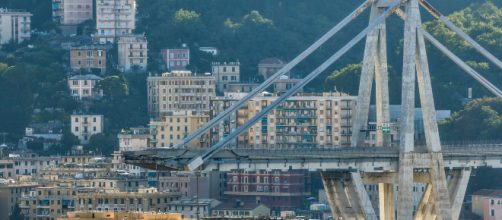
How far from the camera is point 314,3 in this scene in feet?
614

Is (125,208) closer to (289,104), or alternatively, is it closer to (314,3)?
(289,104)

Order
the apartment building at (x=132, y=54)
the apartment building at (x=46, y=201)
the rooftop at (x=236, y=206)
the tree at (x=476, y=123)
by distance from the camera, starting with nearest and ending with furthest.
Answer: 1. the rooftop at (x=236, y=206)
2. the apartment building at (x=46, y=201)
3. the tree at (x=476, y=123)
4. the apartment building at (x=132, y=54)

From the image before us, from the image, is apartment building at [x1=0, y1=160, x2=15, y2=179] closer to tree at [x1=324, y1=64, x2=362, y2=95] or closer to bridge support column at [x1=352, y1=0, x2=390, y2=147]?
tree at [x1=324, y1=64, x2=362, y2=95]

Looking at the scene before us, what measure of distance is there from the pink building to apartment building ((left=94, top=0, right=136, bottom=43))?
39.3 m

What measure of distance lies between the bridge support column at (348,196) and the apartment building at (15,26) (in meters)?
70.9

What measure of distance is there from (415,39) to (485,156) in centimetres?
473

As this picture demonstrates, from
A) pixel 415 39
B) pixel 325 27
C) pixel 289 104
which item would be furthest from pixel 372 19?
pixel 325 27

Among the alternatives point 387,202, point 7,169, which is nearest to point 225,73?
point 7,169

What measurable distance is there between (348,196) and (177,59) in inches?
2609

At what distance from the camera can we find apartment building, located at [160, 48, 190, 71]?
177 meters

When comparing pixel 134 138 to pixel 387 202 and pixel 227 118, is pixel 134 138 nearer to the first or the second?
pixel 227 118

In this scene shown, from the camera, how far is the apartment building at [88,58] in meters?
175

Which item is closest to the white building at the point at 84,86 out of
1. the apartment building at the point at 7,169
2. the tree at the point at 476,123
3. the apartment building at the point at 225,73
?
the apartment building at the point at 225,73

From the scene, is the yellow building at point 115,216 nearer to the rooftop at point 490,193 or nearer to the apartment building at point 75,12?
the rooftop at point 490,193
